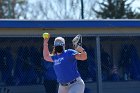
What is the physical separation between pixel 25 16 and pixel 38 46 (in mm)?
28939

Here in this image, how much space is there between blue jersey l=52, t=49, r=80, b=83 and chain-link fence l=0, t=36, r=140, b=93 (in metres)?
3.46

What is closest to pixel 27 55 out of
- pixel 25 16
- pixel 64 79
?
pixel 64 79

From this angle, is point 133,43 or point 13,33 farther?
point 133,43

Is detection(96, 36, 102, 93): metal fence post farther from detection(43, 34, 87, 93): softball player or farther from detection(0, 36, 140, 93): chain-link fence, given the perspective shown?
detection(43, 34, 87, 93): softball player

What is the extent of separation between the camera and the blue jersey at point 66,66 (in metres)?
8.87

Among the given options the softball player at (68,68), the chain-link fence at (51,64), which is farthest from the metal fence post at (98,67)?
the softball player at (68,68)

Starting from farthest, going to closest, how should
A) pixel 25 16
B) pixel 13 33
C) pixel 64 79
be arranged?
pixel 25 16 → pixel 13 33 → pixel 64 79

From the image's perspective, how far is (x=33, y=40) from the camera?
12.9 metres

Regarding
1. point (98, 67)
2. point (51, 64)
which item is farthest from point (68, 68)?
point (51, 64)

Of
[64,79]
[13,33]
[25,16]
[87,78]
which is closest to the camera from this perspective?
[64,79]

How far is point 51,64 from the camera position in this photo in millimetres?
12555

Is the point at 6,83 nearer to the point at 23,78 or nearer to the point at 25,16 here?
the point at 23,78

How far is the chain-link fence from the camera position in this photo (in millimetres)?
Result: 12648

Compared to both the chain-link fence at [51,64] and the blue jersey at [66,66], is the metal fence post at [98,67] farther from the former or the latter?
the blue jersey at [66,66]
